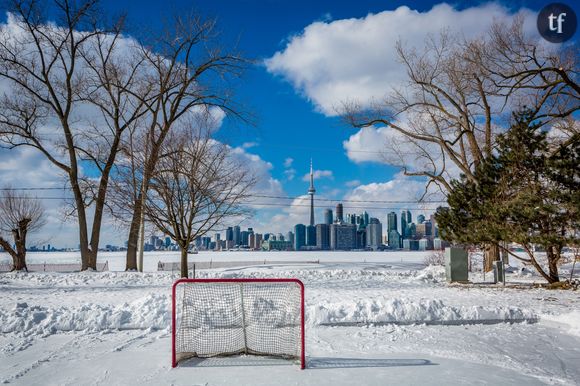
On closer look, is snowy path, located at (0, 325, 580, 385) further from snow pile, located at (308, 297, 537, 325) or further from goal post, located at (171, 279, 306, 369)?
snow pile, located at (308, 297, 537, 325)

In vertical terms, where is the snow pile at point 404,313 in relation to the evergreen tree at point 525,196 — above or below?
below

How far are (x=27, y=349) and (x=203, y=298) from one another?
3.07 m

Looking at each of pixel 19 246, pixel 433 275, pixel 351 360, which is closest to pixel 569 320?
pixel 351 360

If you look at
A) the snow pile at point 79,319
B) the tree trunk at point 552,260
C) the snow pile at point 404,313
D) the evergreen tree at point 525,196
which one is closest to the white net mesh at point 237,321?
the snow pile at point 79,319

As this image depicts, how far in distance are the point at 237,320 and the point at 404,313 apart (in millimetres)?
3650

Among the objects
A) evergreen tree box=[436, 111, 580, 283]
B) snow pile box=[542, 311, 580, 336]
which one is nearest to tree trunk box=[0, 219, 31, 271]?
evergreen tree box=[436, 111, 580, 283]

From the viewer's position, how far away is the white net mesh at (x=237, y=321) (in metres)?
7.02

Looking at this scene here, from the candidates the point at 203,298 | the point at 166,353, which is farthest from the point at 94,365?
the point at 203,298

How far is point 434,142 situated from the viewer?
24516 millimetres

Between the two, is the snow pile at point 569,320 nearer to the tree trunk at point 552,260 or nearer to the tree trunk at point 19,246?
the tree trunk at point 552,260

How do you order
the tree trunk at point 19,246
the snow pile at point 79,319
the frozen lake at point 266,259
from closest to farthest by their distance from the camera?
the snow pile at point 79,319, the tree trunk at point 19,246, the frozen lake at point 266,259

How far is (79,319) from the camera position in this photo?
8805mm

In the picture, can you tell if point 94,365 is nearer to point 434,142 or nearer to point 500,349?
point 500,349

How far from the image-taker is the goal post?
6811 millimetres
